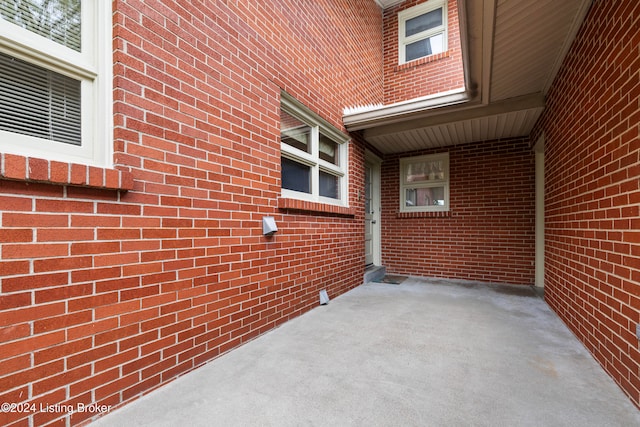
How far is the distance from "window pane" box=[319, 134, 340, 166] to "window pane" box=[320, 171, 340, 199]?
22 cm

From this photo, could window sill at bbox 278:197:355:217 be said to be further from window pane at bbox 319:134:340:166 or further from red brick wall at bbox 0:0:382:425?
window pane at bbox 319:134:340:166

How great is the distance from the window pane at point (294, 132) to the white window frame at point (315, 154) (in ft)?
0.14

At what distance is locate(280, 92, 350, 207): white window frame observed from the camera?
10.1 feet

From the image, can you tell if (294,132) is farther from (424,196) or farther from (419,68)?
(419,68)

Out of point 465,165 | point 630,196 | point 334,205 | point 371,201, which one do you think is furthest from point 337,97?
point 630,196

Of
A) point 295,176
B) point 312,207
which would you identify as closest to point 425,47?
point 295,176

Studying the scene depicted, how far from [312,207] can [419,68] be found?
4.33 meters

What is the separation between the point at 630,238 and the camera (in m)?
1.62

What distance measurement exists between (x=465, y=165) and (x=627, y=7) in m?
3.66

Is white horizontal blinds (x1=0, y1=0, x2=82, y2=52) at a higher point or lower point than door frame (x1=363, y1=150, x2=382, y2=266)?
higher

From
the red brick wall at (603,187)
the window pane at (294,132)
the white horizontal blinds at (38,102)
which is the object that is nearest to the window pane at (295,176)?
the window pane at (294,132)

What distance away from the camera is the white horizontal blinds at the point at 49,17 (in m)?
1.31

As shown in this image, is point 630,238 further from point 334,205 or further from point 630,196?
point 334,205

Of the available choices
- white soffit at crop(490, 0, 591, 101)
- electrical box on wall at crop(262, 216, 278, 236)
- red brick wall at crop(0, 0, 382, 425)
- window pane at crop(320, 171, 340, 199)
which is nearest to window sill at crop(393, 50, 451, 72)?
white soffit at crop(490, 0, 591, 101)
